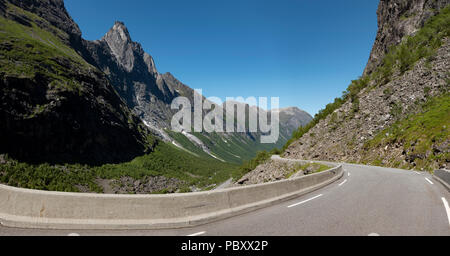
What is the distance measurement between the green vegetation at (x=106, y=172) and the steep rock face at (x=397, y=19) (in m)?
112

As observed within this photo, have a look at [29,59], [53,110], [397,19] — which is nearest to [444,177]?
[397,19]

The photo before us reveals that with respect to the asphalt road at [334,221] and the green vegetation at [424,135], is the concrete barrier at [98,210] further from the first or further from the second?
the green vegetation at [424,135]

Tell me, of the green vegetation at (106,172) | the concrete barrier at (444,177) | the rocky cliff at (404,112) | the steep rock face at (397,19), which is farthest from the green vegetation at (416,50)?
the green vegetation at (106,172)

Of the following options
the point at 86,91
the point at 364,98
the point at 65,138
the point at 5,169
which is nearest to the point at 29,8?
the point at 86,91

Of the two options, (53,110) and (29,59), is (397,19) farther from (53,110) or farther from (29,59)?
(29,59)

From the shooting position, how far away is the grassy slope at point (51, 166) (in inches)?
3295

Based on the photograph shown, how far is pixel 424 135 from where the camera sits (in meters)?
25.5

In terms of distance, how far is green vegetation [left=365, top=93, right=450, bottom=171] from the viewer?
2256 cm

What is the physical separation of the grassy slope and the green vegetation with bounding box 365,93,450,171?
103 metres

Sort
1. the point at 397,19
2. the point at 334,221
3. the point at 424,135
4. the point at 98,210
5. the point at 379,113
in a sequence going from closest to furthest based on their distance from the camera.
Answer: the point at 98,210 < the point at 334,221 < the point at 424,135 < the point at 379,113 < the point at 397,19

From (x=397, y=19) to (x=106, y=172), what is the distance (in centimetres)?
14352

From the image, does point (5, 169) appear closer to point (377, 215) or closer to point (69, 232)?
point (69, 232)

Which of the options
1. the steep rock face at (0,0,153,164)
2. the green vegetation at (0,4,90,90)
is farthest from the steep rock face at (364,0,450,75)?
the green vegetation at (0,4,90,90)
